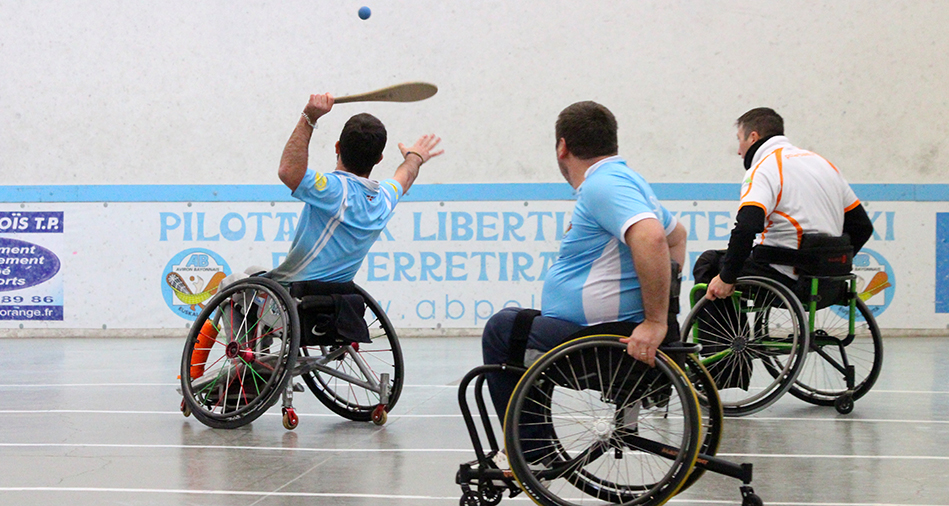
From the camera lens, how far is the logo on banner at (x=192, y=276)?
7633mm

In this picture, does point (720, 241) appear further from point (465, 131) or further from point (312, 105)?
point (312, 105)

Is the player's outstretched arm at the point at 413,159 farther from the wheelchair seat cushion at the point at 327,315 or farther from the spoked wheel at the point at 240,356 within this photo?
the spoked wheel at the point at 240,356

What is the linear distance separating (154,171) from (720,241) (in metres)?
4.74

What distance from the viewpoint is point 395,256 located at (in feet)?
24.9

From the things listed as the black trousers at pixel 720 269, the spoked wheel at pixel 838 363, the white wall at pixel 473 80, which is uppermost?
the white wall at pixel 473 80

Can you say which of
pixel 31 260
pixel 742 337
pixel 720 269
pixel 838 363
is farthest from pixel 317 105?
pixel 31 260

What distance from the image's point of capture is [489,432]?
2252mm

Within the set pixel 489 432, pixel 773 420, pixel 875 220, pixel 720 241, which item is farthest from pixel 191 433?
pixel 875 220

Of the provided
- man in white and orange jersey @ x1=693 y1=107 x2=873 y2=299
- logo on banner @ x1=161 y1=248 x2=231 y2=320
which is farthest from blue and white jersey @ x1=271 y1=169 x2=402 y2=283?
logo on banner @ x1=161 y1=248 x2=231 y2=320

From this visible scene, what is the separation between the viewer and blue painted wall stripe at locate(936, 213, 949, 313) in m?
7.39

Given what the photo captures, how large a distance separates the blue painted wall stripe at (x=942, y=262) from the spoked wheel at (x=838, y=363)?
647 millimetres

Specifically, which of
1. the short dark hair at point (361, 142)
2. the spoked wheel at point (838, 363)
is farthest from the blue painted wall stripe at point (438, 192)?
the short dark hair at point (361, 142)

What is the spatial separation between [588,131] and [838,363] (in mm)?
2710

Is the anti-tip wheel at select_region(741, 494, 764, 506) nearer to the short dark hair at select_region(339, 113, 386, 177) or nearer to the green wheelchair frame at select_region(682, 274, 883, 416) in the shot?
the green wheelchair frame at select_region(682, 274, 883, 416)
